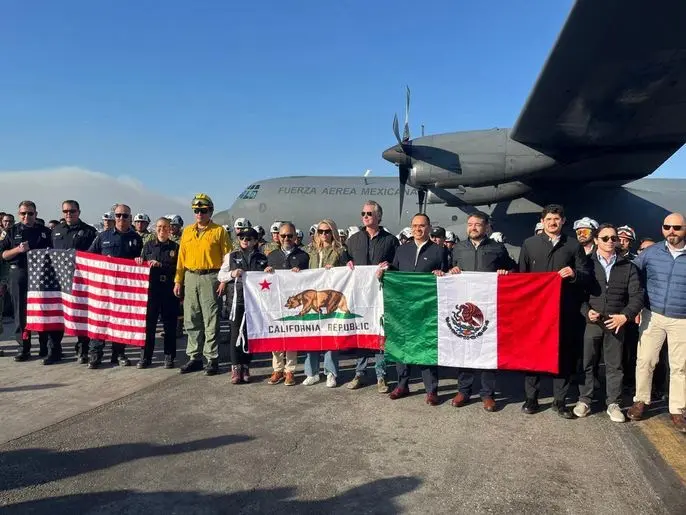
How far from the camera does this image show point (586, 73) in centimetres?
631

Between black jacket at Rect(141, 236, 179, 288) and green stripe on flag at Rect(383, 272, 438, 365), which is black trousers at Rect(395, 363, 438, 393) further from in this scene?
black jacket at Rect(141, 236, 179, 288)

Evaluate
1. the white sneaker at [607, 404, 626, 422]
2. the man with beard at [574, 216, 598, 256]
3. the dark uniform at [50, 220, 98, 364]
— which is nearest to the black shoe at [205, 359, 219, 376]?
the dark uniform at [50, 220, 98, 364]

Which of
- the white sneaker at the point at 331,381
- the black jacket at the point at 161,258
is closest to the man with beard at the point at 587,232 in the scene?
the white sneaker at the point at 331,381

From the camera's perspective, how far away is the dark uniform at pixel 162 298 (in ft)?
21.9

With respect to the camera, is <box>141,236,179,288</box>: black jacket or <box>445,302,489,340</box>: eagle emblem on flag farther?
<box>141,236,179,288</box>: black jacket

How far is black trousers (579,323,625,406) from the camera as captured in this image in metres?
4.85

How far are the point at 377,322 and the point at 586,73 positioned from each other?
4749 mm

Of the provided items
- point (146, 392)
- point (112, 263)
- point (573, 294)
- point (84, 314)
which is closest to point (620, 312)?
point (573, 294)

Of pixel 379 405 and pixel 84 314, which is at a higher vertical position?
pixel 84 314

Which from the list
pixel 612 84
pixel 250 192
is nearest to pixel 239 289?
pixel 612 84

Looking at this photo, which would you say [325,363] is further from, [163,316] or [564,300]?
[564,300]

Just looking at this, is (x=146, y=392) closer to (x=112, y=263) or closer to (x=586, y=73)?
(x=112, y=263)

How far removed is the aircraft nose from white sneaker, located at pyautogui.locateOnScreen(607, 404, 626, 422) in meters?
6.45

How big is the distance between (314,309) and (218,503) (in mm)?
3098
